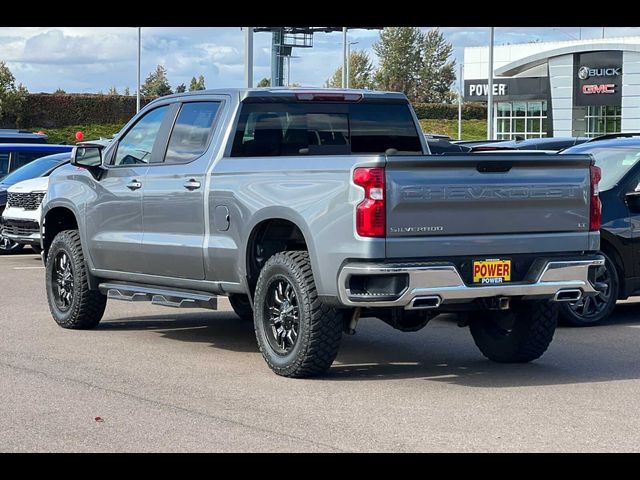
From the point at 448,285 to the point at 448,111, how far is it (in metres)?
87.2

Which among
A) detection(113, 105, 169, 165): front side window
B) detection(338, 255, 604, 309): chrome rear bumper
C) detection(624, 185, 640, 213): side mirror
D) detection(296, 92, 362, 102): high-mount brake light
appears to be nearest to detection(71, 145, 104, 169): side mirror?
detection(113, 105, 169, 165): front side window

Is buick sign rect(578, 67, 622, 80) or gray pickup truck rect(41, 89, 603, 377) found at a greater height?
buick sign rect(578, 67, 622, 80)

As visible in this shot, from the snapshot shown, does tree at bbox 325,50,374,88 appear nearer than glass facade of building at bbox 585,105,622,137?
No

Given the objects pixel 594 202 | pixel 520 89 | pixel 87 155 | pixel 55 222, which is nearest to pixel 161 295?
pixel 87 155

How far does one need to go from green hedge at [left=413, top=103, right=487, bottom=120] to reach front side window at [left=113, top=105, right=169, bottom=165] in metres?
83.6

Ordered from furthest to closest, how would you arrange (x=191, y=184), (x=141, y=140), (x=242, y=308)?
1. (x=242, y=308)
2. (x=141, y=140)
3. (x=191, y=184)

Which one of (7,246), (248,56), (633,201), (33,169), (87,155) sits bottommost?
(7,246)

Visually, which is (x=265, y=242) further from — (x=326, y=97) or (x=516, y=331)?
(x=516, y=331)

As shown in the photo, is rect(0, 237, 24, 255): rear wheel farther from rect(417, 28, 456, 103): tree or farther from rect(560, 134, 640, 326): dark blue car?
rect(417, 28, 456, 103): tree

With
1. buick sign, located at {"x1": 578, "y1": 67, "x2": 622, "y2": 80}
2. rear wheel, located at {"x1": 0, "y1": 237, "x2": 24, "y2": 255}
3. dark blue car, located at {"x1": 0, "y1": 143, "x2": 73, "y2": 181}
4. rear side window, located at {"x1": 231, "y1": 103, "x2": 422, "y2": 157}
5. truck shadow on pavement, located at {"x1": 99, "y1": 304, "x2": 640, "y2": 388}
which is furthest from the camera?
buick sign, located at {"x1": 578, "y1": 67, "x2": 622, "y2": 80}

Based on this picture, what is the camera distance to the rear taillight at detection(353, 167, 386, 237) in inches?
318

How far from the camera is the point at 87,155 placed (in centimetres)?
1116

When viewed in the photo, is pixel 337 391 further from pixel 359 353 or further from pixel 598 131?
pixel 598 131

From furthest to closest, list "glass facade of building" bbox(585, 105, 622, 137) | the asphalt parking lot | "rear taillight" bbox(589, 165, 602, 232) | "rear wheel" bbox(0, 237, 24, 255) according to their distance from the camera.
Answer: "glass facade of building" bbox(585, 105, 622, 137)
"rear wheel" bbox(0, 237, 24, 255)
"rear taillight" bbox(589, 165, 602, 232)
the asphalt parking lot
